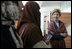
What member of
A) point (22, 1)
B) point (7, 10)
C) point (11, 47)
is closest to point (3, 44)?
point (11, 47)

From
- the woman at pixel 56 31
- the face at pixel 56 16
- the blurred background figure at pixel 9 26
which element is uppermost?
the blurred background figure at pixel 9 26

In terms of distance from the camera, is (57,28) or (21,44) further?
(57,28)

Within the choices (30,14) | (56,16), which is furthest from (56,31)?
(30,14)

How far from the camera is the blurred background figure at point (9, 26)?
1.71ft

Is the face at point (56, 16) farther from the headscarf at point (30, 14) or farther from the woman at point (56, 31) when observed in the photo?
the headscarf at point (30, 14)

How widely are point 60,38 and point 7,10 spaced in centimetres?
57

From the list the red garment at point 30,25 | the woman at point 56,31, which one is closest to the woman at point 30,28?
the red garment at point 30,25

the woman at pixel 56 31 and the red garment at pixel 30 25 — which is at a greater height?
the red garment at pixel 30 25

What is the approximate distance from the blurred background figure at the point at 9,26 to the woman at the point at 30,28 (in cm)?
4

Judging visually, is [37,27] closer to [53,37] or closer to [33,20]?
[33,20]

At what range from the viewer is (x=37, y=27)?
1.96 ft

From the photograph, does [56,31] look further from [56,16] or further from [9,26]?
[9,26]

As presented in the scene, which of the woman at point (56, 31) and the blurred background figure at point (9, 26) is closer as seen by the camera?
the blurred background figure at point (9, 26)

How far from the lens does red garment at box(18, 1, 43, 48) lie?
22.7 inches
